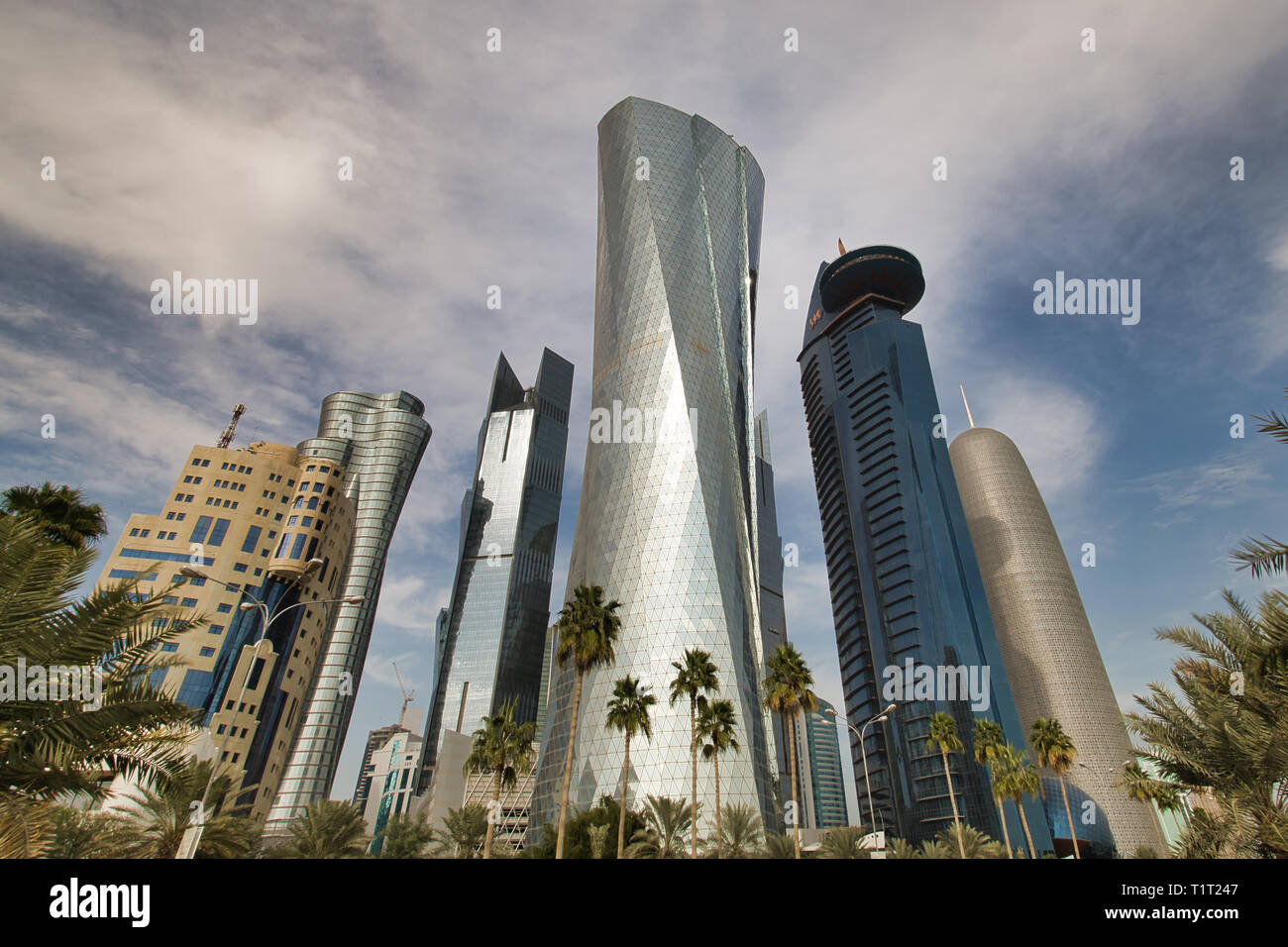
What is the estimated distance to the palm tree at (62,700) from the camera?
866 cm

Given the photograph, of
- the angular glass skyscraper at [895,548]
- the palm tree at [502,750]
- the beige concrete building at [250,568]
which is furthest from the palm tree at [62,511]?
the angular glass skyscraper at [895,548]

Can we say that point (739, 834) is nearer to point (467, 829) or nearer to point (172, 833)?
point (467, 829)

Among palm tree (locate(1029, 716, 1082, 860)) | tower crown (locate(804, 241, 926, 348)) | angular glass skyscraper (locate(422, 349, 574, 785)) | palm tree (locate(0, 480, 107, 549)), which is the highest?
tower crown (locate(804, 241, 926, 348))

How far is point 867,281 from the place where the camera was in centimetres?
18088

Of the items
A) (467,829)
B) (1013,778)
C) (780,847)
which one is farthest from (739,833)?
(467,829)

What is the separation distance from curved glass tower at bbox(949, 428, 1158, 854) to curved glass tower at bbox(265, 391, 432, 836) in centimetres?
14194

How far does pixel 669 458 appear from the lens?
7331 cm

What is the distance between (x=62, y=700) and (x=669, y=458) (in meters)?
65.4

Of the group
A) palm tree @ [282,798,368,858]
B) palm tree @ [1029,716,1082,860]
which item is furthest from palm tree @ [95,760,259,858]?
palm tree @ [1029,716,1082,860]

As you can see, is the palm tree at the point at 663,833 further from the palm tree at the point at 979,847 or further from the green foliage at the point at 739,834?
the palm tree at the point at 979,847

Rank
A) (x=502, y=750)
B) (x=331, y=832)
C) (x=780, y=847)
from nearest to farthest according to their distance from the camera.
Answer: (x=331, y=832), (x=780, y=847), (x=502, y=750)

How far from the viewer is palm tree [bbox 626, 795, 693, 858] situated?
41219 mm

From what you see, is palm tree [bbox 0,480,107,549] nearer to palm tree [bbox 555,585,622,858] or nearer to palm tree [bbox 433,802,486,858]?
palm tree [bbox 555,585,622,858]
